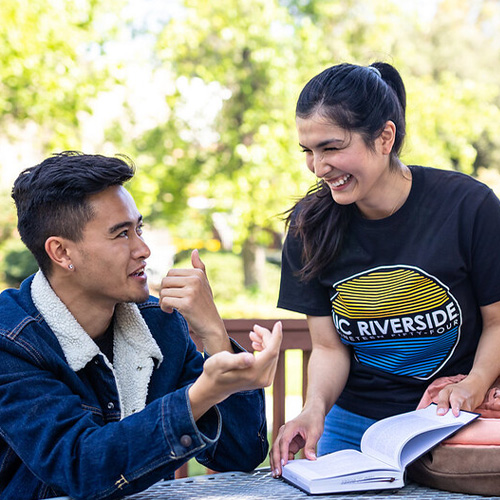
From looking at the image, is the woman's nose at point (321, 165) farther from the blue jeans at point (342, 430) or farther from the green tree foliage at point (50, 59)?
the green tree foliage at point (50, 59)

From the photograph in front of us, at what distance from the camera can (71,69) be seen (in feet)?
30.2

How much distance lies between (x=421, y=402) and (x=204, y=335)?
2.05 ft

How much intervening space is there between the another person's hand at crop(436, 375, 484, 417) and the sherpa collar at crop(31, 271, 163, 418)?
0.78 metres

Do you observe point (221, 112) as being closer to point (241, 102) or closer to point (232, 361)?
point (241, 102)

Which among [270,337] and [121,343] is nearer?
[270,337]

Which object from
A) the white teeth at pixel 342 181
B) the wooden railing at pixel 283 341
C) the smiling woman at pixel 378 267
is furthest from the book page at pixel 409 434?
the wooden railing at pixel 283 341

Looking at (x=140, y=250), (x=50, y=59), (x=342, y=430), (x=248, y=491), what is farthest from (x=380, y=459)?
(x=50, y=59)

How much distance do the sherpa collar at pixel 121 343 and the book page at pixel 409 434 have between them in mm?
626

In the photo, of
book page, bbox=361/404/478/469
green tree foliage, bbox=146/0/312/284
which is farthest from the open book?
green tree foliage, bbox=146/0/312/284

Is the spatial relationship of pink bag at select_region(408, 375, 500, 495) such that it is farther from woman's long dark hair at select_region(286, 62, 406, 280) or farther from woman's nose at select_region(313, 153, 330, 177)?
woman's nose at select_region(313, 153, 330, 177)

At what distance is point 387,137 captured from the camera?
216cm

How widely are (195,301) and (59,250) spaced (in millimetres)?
392

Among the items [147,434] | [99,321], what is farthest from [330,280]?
[147,434]

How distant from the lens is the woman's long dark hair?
2078 mm
